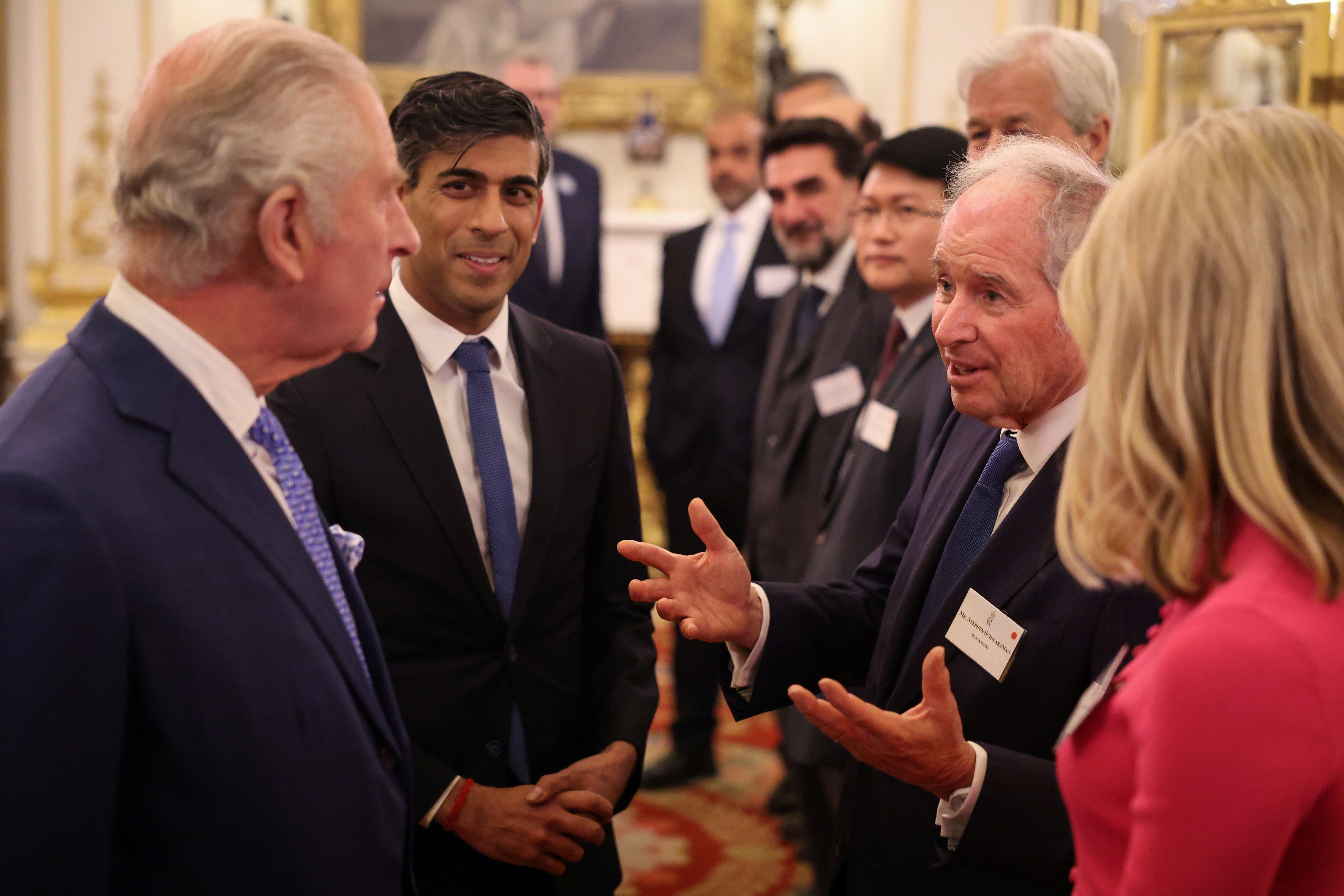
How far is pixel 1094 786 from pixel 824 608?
844 millimetres

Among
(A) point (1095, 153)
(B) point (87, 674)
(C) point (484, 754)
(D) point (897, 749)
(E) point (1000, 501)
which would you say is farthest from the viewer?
(A) point (1095, 153)

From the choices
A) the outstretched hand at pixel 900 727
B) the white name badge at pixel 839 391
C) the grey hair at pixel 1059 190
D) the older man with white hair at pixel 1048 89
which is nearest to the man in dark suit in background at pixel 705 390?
the white name badge at pixel 839 391

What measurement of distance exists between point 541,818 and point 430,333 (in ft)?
2.59

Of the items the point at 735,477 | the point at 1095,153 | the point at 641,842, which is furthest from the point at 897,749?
the point at 735,477

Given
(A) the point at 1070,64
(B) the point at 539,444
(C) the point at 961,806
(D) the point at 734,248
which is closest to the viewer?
(C) the point at 961,806

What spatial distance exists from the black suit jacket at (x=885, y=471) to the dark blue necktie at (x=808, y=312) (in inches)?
30.4

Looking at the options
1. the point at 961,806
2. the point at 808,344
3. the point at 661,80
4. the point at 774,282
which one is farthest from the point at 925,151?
the point at 661,80

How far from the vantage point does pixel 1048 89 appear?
265 cm

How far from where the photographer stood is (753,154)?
5117 millimetres

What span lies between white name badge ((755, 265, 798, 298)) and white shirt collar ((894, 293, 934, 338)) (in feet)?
4.42

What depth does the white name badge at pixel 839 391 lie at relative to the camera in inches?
129

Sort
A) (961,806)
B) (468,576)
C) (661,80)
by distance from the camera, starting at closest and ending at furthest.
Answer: (961,806) → (468,576) → (661,80)

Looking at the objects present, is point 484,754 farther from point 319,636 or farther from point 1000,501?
point 1000,501

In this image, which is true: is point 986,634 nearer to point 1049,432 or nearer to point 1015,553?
point 1015,553
